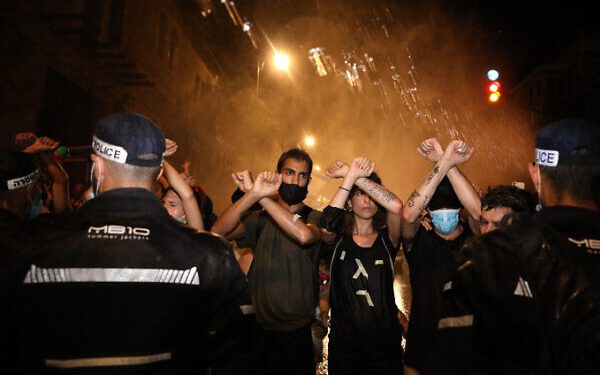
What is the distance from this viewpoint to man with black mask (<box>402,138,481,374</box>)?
327cm

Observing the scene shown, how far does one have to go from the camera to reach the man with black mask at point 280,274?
339 cm

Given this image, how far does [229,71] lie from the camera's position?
29.0m

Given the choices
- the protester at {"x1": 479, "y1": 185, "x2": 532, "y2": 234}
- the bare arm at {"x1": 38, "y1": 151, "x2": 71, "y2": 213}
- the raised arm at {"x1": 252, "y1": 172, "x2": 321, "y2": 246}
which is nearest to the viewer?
the protester at {"x1": 479, "y1": 185, "x2": 532, "y2": 234}

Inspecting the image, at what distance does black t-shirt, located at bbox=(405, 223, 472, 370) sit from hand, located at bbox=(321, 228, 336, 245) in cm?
71

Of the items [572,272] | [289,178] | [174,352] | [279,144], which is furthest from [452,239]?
[279,144]

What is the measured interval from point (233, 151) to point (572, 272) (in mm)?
27520

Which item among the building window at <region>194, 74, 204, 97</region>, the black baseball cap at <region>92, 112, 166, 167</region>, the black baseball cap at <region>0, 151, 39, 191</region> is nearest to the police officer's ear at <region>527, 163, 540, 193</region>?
the black baseball cap at <region>92, 112, 166, 167</region>

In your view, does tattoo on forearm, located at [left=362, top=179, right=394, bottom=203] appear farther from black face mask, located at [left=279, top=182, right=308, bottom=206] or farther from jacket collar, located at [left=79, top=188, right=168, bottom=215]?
jacket collar, located at [left=79, top=188, right=168, bottom=215]

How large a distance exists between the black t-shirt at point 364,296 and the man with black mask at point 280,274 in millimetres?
236

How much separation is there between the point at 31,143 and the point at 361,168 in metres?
3.00

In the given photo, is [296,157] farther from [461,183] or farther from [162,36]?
[162,36]

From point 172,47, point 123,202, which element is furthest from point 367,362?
point 172,47

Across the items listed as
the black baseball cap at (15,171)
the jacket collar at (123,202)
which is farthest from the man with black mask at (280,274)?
the black baseball cap at (15,171)

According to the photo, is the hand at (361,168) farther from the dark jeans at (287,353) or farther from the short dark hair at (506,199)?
the dark jeans at (287,353)
